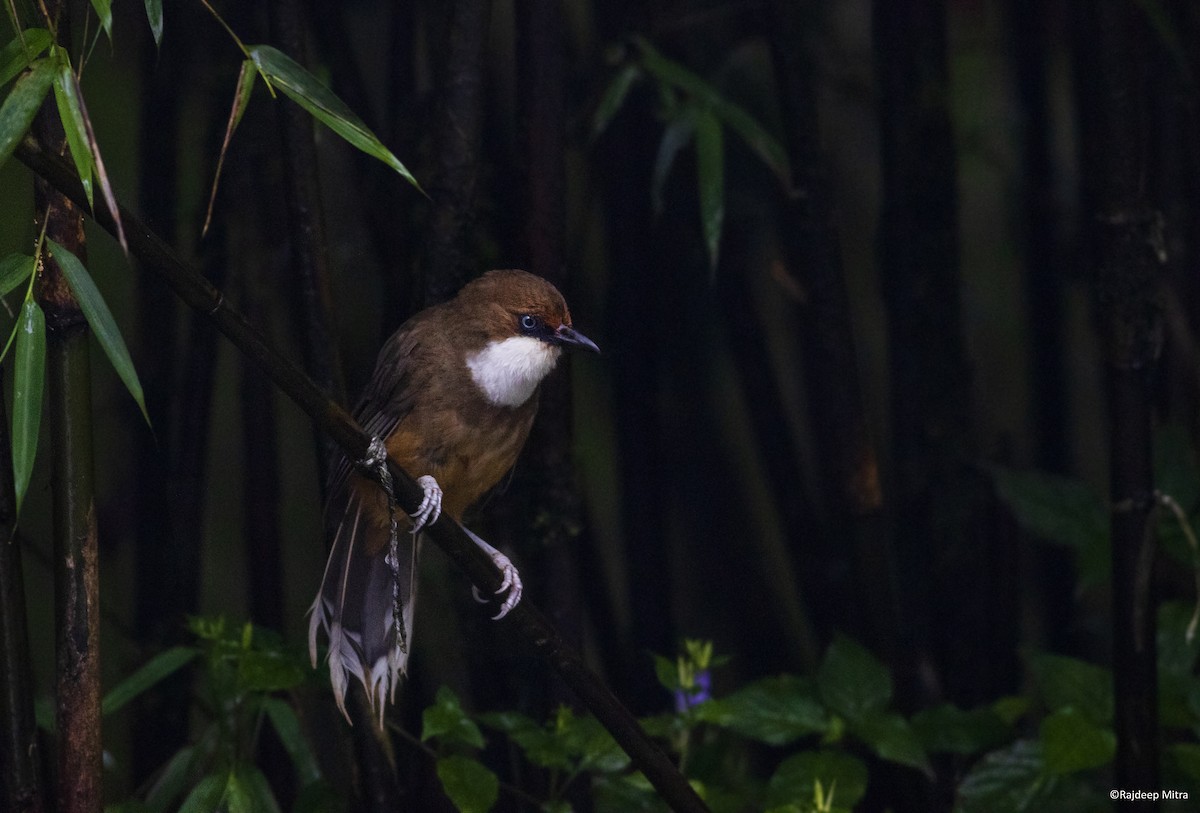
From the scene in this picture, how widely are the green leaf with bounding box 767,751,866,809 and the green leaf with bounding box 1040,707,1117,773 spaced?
35cm

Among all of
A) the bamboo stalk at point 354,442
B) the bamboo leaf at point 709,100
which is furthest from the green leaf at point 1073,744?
the bamboo leaf at point 709,100

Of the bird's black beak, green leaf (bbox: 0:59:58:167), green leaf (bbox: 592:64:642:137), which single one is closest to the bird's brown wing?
the bird's black beak

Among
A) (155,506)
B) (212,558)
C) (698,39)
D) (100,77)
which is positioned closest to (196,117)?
(100,77)

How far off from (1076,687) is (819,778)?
583 millimetres

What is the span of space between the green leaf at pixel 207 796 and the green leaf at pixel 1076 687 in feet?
5.17

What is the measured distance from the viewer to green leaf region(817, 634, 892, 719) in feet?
7.67

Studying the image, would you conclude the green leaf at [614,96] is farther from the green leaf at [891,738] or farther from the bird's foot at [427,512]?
the green leaf at [891,738]

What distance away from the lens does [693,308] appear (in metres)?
2.94

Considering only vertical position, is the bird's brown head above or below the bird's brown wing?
above

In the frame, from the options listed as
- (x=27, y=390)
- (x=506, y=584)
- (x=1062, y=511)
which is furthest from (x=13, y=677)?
(x=1062, y=511)

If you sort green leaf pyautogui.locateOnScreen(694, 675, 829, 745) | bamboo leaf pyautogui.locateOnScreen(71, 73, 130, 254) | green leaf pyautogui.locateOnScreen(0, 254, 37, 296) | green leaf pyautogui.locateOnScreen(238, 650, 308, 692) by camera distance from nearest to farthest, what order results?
bamboo leaf pyautogui.locateOnScreen(71, 73, 130, 254) < green leaf pyautogui.locateOnScreen(0, 254, 37, 296) < green leaf pyautogui.locateOnScreen(238, 650, 308, 692) < green leaf pyautogui.locateOnScreen(694, 675, 829, 745)

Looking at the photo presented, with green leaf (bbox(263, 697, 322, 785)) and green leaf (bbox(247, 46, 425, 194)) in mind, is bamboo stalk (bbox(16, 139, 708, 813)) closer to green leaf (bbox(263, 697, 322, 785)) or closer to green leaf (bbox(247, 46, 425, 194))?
green leaf (bbox(247, 46, 425, 194))

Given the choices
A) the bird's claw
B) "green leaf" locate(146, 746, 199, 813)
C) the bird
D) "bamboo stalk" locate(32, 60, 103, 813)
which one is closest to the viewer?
"bamboo stalk" locate(32, 60, 103, 813)

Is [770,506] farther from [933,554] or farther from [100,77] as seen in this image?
[100,77]
